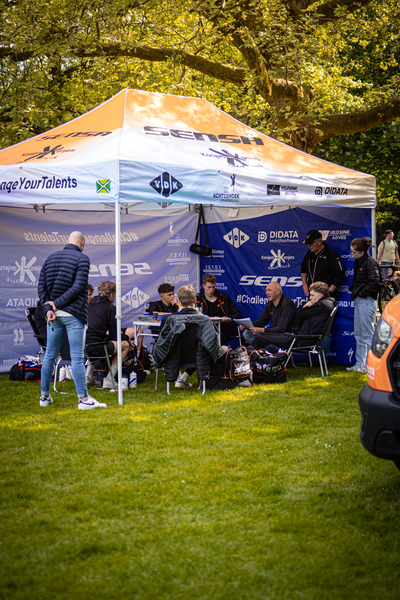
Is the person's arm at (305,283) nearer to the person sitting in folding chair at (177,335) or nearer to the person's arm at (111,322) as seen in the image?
the person sitting in folding chair at (177,335)

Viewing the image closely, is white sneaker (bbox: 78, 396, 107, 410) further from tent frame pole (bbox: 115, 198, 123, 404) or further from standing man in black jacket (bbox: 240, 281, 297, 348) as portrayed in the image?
standing man in black jacket (bbox: 240, 281, 297, 348)

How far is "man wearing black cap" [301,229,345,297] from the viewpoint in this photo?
8414mm

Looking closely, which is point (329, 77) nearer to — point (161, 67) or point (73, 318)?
point (161, 67)

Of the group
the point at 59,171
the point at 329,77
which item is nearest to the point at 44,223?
the point at 59,171

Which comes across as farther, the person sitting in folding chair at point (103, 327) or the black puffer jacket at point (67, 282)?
the person sitting in folding chair at point (103, 327)

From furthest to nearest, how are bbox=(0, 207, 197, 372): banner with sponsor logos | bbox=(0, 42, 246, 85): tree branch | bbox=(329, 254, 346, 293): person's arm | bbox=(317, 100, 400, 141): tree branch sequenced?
bbox=(317, 100, 400, 141): tree branch, bbox=(0, 42, 246, 85): tree branch, bbox=(0, 207, 197, 372): banner with sponsor logos, bbox=(329, 254, 346, 293): person's arm

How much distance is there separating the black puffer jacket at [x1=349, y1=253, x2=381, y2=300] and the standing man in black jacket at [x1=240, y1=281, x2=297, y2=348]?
0.92m

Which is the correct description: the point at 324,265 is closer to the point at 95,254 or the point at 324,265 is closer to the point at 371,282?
the point at 371,282

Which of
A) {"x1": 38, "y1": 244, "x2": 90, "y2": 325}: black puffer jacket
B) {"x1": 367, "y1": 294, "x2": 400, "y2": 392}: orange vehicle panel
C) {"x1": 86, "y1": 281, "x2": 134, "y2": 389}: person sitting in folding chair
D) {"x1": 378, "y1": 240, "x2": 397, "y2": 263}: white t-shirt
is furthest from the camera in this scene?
{"x1": 378, "y1": 240, "x2": 397, "y2": 263}: white t-shirt

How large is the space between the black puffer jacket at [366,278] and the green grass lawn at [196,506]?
90.7 inches

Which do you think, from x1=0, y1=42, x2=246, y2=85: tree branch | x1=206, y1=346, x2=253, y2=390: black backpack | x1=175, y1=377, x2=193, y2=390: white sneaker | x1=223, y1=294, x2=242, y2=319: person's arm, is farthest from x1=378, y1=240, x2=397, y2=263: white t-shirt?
x1=175, y1=377, x2=193, y2=390: white sneaker

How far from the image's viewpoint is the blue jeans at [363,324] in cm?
782

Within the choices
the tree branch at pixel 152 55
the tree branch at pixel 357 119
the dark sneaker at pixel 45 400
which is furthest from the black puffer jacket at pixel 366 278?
the tree branch at pixel 152 55

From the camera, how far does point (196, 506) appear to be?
3.55 m
